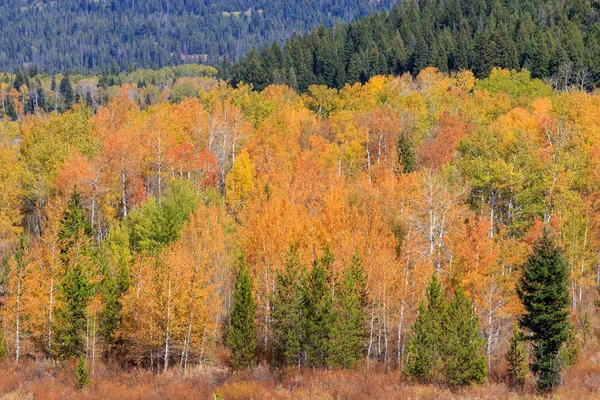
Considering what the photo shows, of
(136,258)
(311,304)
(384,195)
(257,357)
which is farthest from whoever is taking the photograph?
(384,195)

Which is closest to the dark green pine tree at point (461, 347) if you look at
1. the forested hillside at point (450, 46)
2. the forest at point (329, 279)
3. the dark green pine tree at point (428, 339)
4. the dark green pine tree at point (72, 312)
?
the forest at point (329, 279)

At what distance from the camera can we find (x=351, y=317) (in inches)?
1694

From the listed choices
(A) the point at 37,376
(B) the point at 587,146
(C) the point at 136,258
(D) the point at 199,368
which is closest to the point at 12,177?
(C) the point at 136,258

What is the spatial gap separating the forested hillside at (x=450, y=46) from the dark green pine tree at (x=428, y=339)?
70.7m

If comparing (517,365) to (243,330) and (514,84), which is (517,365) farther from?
(514,84)

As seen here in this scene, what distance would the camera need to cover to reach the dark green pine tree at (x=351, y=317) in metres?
42.9

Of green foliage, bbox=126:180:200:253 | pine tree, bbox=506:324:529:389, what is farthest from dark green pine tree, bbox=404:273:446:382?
green foliage, bbox=126:180:200:253

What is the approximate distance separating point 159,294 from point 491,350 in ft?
79.4

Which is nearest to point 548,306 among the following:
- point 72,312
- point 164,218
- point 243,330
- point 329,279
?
point 329,279

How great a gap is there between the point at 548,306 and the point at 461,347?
5.74 meters

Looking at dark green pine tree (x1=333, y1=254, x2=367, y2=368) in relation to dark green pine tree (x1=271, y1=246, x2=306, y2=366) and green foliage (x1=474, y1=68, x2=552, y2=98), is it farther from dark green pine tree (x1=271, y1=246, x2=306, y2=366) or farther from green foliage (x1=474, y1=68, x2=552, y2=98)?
green foliage (x1=474, y1=68, x2=552, y2=98)

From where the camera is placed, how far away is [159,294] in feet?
149

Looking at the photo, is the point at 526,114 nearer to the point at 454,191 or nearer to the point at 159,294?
the point at 454,191

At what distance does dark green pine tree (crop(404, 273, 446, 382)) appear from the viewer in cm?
3912
